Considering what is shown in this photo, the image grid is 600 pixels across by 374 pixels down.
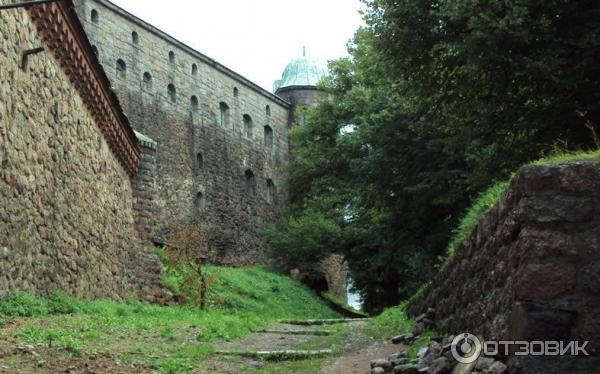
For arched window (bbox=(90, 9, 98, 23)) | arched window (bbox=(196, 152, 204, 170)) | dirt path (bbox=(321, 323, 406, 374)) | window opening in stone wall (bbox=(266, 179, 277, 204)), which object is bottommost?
dirt path (bbox=(321, 323, 406, 374))

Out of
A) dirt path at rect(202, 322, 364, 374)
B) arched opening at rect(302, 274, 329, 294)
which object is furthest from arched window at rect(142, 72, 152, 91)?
dirt path at rect(202, 322, 364, 374)

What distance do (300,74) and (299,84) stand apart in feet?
3.20

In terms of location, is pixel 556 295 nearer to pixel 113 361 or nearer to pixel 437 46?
pixel 113 361

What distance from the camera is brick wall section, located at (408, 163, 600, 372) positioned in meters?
4.33

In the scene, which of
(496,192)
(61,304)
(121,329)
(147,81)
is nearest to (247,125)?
(147,81)

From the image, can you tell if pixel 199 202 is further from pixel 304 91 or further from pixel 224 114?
pixel 304 91

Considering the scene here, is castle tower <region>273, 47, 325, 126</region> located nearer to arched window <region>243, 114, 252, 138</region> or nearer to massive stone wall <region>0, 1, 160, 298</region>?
arched window <region>243, 114, 252, 138</region>

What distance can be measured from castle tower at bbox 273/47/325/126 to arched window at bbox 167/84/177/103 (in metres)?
9.71

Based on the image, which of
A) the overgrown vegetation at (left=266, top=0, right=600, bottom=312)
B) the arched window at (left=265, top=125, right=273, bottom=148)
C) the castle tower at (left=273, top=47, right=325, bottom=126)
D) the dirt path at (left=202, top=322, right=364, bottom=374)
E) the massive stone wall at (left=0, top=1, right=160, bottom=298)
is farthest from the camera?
the castle tower at (left=273, top=47, right=325, bottom=126)

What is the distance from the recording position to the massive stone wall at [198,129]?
2653 cm

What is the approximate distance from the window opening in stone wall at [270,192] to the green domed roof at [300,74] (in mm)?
7318

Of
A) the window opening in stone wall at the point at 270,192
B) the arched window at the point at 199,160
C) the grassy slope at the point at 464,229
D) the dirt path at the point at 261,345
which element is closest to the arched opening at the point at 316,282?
the arched window at the point at 199,160

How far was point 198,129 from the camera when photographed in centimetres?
3067

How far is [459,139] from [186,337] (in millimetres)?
6116
